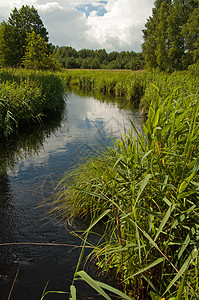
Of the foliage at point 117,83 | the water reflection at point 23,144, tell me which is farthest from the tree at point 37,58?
the water reflection at point 23,144

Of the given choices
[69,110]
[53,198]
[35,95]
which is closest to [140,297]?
[53,198]

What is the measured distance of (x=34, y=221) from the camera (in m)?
3.19

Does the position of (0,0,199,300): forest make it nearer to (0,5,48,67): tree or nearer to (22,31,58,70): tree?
(22,31,58,70): tree

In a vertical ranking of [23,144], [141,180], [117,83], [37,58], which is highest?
[37,58]

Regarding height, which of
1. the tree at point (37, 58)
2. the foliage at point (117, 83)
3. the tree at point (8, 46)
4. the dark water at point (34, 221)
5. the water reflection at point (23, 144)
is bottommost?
the dark water at point (34, 221)

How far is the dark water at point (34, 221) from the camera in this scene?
2318mm

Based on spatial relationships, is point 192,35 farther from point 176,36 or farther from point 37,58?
point 37,58

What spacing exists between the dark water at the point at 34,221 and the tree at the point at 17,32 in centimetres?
2422

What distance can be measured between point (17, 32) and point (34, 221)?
3415cm

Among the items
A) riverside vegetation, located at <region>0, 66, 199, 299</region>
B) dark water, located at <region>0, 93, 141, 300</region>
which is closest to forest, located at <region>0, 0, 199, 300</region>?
riverside vegetation, located at <region>0, 66, 199, 299</region>

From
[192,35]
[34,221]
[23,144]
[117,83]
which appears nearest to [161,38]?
[192,35]

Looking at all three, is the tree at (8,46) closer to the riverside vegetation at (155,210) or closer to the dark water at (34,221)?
the dark water at (34,221)

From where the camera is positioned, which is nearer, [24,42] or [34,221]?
[34,221]

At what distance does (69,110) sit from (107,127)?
13.7ft
